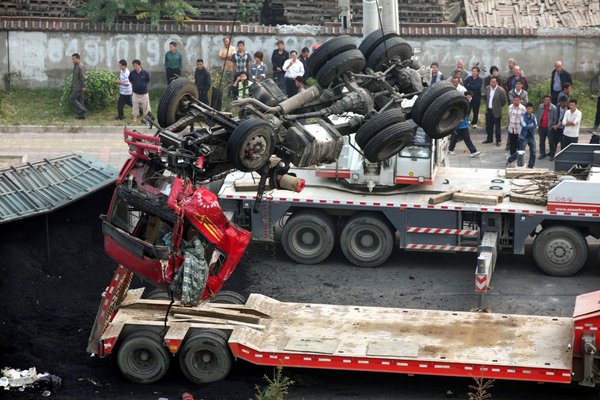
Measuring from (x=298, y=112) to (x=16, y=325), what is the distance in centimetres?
522

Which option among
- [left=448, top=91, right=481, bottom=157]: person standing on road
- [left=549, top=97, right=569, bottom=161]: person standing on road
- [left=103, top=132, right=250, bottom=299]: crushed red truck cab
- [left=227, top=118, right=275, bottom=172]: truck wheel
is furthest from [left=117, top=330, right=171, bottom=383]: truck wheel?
[left=549, top=97, right=569, bottom=161]: person standing on road

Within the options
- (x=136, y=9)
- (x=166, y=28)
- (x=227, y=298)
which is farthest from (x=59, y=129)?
(x=227, y=298)

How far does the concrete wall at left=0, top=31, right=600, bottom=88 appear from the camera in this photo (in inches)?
1249

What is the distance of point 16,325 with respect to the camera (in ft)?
58.4

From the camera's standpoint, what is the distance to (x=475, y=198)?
20.9 m

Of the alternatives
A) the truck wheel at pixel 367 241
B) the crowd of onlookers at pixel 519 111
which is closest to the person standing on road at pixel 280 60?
the crowd of onlookers at pixel 519 111

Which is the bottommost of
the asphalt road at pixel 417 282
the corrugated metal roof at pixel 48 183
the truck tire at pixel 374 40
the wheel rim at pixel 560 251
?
the asphalt road at pixel 417 282

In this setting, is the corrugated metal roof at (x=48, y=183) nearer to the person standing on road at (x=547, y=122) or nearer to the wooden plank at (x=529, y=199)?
the wooden plank at (x=529, y=199)

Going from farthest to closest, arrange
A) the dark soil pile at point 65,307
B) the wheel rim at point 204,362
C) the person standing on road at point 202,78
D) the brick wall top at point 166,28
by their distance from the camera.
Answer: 1. the brick wall top at point 166,28
2. the person standing on road at point 202,78
3. the wheel rim at point 204,362
4. the dark soil pile at point 65,307

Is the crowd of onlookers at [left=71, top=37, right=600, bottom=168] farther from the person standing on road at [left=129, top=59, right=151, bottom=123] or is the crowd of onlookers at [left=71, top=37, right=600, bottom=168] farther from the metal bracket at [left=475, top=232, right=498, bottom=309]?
the metal bracket at [left=475, top=232, right=498, bottom=309]

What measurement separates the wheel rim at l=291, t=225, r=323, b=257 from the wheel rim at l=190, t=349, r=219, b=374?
5414 millimetres

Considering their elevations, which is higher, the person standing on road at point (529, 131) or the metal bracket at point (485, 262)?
the person standing on road at point (529, 131)

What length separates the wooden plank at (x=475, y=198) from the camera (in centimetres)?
2084

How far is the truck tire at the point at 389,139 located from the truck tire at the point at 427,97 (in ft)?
2.08
